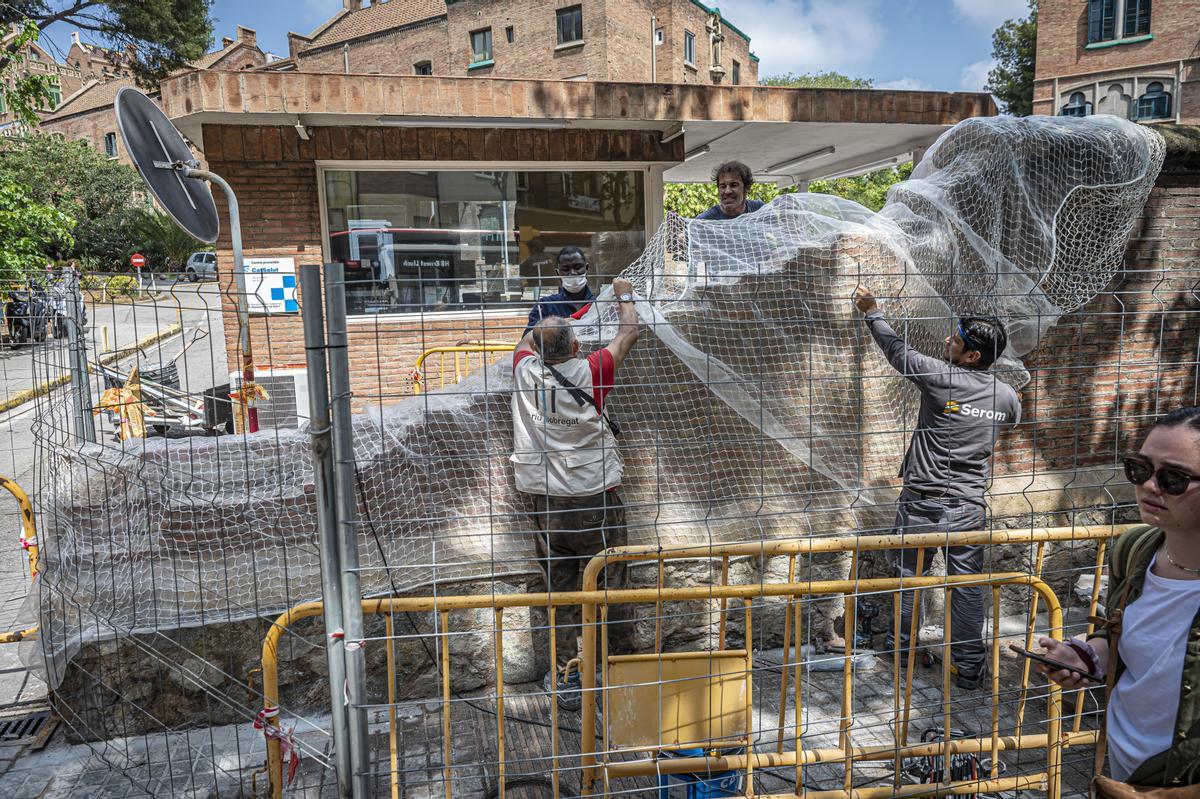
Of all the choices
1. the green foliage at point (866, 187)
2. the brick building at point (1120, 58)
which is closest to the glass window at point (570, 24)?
the green foliage at point (866, 187)

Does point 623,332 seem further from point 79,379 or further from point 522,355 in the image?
point 79,379

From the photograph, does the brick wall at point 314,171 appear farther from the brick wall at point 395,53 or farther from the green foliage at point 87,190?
the brick wall at point 395,53

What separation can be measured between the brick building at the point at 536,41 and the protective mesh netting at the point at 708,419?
27.0m

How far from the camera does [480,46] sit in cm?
3659

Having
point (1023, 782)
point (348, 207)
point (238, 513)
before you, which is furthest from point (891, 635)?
point (348, 207)

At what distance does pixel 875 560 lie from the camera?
4742 millimetres

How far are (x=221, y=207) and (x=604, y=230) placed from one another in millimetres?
4295

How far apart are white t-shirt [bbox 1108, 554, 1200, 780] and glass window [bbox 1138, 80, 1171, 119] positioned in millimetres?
35090

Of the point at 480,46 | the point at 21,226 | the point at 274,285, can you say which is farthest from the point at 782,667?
the point at 480,46

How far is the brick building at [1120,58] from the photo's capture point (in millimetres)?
28562

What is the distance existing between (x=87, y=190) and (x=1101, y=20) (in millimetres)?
43083

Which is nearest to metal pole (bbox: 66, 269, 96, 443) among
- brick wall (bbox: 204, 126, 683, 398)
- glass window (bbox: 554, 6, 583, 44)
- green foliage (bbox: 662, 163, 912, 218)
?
brick wall (bbox: 204, 126, 683, 398)

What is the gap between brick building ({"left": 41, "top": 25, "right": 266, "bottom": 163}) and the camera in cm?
4600

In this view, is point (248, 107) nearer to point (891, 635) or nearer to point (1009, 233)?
point (1009, 233)
